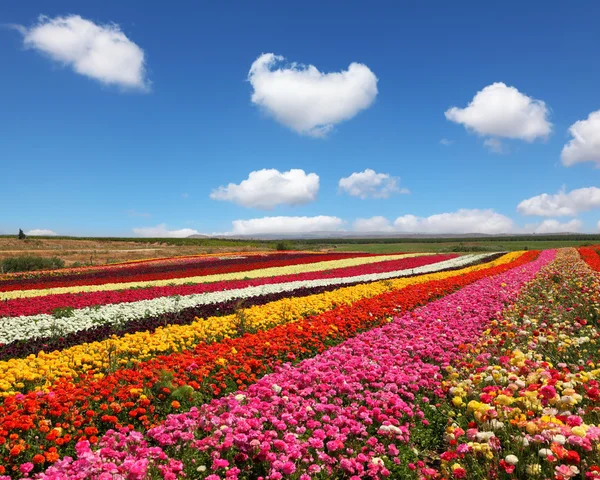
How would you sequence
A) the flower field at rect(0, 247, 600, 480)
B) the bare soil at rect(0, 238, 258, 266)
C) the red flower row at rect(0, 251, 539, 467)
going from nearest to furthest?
the flower field at rect(0, 247, 600, 480)
the red flower row at rect(0, 251, 539, 467)
the bare soil at rect(0, 238, 258, 266)

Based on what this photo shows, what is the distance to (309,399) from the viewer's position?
480 cm

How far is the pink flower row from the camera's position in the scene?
3719 millimetres

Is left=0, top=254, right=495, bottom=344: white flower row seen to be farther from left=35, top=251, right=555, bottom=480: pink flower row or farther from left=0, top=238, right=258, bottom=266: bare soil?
left=0, top=238, right=258, bottom=266: bare soil

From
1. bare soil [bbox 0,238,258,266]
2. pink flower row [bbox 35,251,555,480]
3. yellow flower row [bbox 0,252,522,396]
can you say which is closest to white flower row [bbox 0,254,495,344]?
yellow flower row [bbox 0,252,522,396]

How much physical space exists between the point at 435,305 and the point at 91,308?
10.3 metres

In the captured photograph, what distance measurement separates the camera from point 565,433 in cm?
318

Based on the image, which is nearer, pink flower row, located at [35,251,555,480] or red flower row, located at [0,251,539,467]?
pink flower row, located at [35,251,555,480]

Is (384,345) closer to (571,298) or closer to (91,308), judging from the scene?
(571,298)

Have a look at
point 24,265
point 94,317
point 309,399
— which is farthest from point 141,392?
point 24,265

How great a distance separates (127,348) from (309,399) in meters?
4.16

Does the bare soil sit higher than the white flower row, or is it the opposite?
the bare soil

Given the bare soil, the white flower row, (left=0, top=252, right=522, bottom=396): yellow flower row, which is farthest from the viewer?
the bare soil

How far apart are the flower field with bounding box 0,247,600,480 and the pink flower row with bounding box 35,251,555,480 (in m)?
0.02

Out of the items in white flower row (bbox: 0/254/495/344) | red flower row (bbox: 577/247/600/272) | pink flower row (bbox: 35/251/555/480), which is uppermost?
red flower row (bbox: 577/247/600/272)
